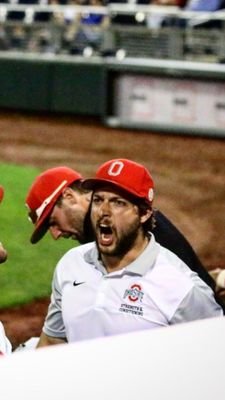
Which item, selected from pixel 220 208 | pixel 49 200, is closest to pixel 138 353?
pixel 49 200

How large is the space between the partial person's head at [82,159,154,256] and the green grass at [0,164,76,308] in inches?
39.3

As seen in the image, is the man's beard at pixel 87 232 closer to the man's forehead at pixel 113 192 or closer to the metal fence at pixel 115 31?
the man's forehead at pixel 113 192

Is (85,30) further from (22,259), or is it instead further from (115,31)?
(22,259)

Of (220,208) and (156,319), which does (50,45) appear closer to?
(220,208)

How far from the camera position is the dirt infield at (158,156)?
13.7 feet

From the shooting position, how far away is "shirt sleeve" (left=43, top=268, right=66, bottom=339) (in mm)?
1754

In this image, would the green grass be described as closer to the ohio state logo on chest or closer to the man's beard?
the man's beard

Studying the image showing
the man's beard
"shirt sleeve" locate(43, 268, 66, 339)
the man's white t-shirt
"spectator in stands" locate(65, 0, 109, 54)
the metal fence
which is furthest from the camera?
"spectator in stands" locate(65, 0, 109, 54)

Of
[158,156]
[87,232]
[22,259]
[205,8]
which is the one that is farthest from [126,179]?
[205,8]

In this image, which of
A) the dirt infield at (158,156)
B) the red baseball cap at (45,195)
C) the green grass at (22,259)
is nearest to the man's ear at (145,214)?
the red baseball cap at (45,195)

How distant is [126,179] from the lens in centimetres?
164

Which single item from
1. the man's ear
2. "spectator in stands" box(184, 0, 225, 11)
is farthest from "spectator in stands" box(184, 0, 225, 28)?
the man's ear

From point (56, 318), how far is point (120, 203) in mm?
268

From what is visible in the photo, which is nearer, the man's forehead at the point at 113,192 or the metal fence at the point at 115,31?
the man's forehead at the point at 113,192
